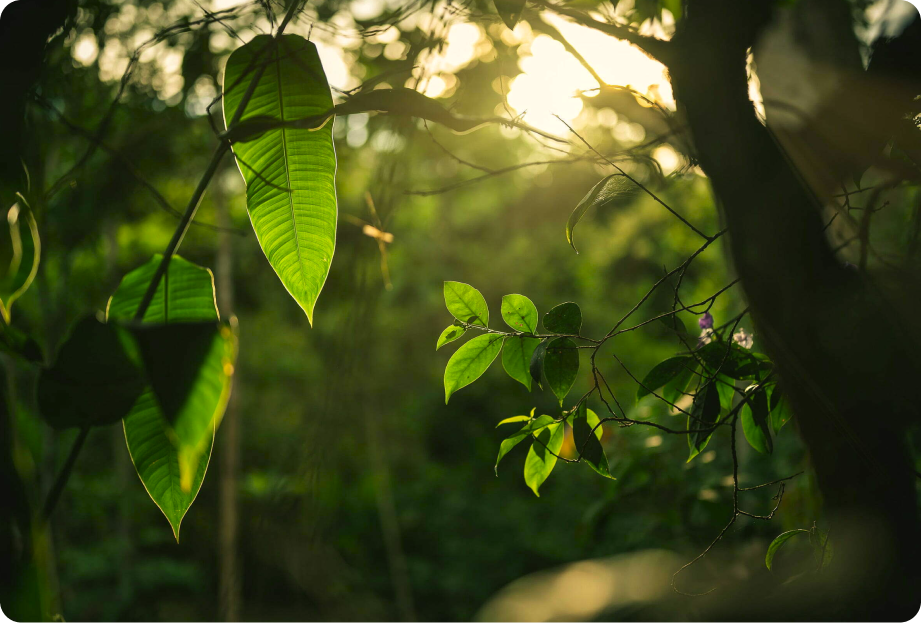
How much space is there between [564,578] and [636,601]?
58 cm

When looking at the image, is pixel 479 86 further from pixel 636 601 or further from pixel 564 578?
pixel 564 578

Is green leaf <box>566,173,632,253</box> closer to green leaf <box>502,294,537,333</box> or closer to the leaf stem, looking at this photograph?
green leaf <box>502,294,537,333</box>

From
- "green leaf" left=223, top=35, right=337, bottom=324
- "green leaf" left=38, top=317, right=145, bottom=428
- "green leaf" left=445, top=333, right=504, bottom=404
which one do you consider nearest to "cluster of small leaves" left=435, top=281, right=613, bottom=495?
"green leaf" left=445, top=333, right=504, bottom=404

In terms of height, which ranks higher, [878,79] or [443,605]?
[878,79]

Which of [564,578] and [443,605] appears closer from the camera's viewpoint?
[564,578]

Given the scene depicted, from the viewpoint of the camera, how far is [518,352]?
448mm

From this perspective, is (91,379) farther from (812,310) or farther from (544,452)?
(812,310)

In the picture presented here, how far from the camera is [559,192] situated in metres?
6.50

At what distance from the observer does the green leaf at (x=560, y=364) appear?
43 cm

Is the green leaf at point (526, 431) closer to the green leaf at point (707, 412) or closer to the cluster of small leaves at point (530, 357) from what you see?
the cluster of small leaves at point (530, 357)

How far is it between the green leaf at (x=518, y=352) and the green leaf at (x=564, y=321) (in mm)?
20

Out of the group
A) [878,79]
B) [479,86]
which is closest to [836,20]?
[878,79]

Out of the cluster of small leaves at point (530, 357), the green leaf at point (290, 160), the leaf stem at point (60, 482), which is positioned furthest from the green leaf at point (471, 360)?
the leaf stem at point (60, 482)

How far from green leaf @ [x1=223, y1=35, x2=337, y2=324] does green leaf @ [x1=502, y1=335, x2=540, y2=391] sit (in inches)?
6.4
